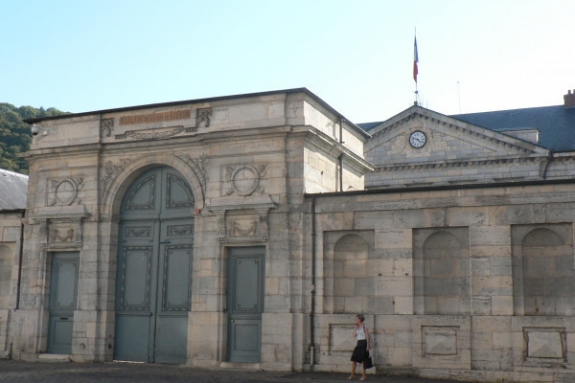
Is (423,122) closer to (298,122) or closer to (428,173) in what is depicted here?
(428,173)

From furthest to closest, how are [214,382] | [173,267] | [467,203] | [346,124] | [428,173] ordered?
[428,173]
[346,124]
[173,267]
[467,203]
[214,382]

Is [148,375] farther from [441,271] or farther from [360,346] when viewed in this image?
[441,271]

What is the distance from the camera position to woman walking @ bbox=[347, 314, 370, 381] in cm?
1394

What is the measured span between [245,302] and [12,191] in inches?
706

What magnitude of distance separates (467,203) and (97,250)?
886 cm

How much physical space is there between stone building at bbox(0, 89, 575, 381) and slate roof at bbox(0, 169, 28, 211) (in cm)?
1147

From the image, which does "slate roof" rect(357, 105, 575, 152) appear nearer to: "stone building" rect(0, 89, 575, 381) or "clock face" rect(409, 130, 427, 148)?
"clock face" rect(409, 130, 427, 148)

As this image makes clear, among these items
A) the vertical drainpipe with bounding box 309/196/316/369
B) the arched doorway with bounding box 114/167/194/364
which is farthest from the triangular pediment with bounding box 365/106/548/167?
the vertical drainpipe with bounding box 309/196/316/369

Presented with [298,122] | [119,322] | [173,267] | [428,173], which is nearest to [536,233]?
[298,122]

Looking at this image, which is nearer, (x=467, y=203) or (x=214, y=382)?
(x=214, y=382)

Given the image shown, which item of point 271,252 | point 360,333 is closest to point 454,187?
point 360,333

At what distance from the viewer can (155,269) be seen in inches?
684

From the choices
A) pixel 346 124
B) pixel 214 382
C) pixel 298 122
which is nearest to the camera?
pixel 214 382

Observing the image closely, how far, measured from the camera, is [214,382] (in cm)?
1352
